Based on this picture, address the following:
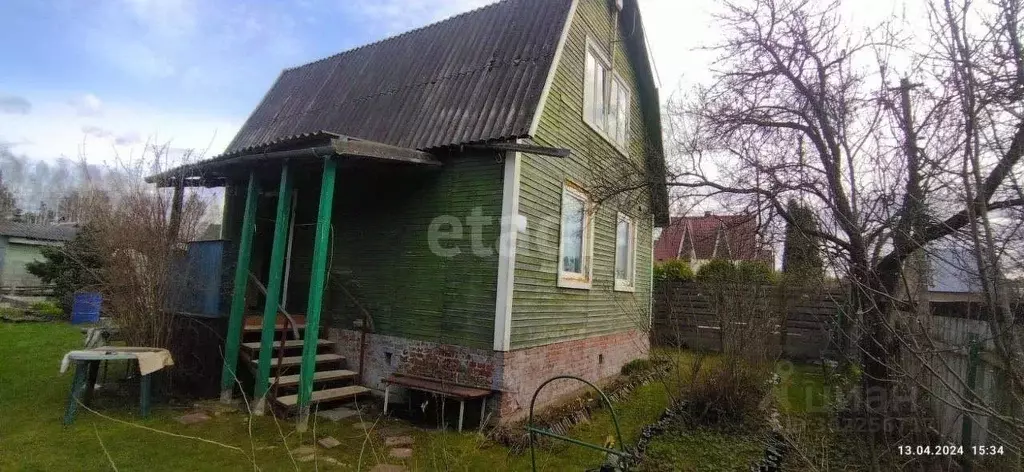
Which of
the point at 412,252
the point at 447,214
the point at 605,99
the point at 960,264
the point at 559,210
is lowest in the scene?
the point at 960,264

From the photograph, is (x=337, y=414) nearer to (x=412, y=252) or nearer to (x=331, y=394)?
(x=331, y=394)

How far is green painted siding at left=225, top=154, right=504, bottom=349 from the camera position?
6.97m

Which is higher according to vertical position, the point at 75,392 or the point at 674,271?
the point at 674,271

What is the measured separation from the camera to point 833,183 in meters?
5.43

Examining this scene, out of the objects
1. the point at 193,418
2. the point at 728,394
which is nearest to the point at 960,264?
the point at 728,394

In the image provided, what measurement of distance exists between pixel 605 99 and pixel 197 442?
819cm

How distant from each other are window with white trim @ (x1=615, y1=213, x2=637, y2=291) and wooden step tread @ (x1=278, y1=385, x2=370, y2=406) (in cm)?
542

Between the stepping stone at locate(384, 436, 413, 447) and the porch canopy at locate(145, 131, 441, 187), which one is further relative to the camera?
the porch canopy at locate(145, 131, 441, 187)

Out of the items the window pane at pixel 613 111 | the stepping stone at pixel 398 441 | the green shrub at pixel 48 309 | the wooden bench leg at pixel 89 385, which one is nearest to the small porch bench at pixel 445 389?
the stepping stone at pixel 398 441

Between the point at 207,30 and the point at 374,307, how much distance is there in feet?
22.4

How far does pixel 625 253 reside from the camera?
37.0 ft

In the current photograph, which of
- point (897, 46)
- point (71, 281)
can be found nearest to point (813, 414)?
point (897, 46)

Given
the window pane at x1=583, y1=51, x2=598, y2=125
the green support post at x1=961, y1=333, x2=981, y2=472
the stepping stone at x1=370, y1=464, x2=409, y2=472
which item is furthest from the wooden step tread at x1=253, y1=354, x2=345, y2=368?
the green support post at x1=961, y1=333, x2=981, y2=472

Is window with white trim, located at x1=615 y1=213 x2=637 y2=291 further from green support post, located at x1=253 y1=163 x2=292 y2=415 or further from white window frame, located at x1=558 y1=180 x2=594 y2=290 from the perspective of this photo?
green support post, located at x1=253 y1=163 x2=292 y2=415
